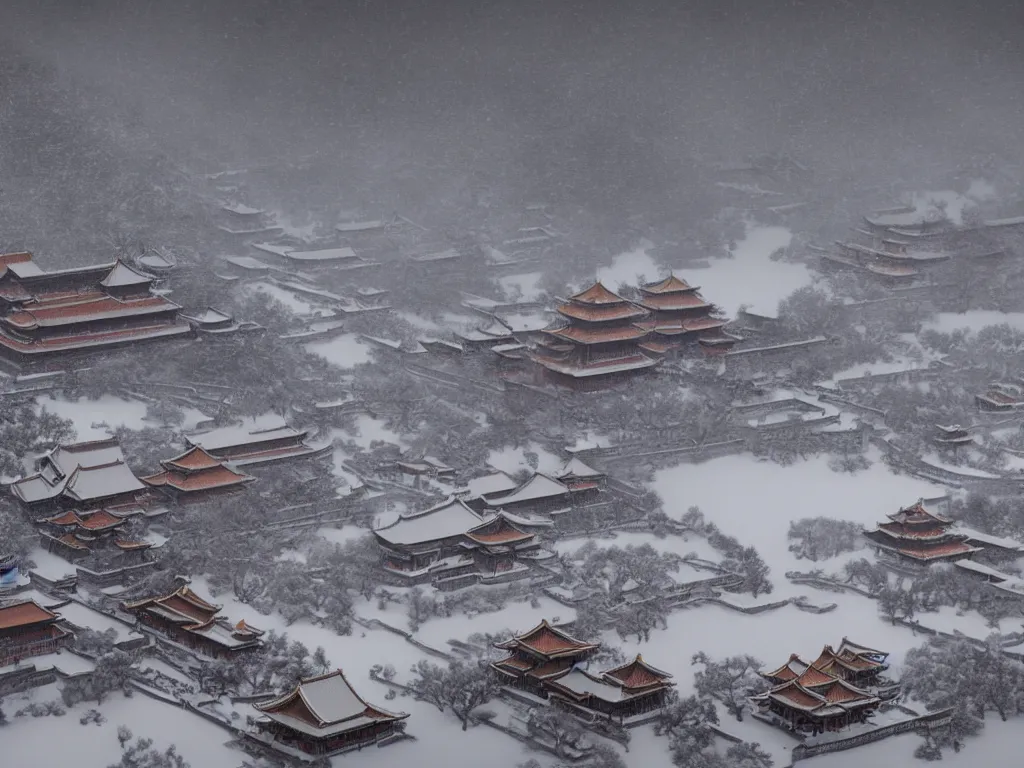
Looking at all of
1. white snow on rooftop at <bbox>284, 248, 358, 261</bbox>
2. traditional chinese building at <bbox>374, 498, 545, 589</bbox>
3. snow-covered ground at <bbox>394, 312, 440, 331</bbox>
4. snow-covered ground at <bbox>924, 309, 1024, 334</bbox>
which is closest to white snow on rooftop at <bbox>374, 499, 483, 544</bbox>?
traditional chinese building at <bbox>374, 498, 545, 589</bbox>

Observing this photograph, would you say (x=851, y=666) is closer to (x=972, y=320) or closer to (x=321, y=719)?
(x=321, y=719)

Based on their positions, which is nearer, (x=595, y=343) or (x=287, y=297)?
(x=595, y=343)

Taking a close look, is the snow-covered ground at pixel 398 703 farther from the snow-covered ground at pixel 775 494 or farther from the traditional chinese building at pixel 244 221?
the traditional chinese building at pixel 244 221

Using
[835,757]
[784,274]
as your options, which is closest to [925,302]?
[784,274]

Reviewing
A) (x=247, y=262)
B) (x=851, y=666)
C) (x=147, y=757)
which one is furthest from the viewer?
(x=247, y=262)

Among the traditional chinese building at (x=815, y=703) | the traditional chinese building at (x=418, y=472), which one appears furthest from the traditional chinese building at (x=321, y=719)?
the traditional chinese building at (x=418, y=472)

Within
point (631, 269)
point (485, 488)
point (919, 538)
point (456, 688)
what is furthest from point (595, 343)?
point (456, 688)
